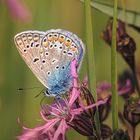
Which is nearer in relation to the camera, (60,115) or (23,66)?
(60,115)

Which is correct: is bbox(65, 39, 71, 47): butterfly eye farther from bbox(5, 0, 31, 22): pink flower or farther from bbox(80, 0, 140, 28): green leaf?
bbox(5, 0, 31, 22): pink flower

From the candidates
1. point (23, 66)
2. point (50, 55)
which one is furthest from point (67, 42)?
point (23, 66)

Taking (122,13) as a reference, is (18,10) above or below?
above

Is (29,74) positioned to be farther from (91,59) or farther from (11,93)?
(91,59)

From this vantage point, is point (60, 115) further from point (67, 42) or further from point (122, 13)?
point (122, 13)

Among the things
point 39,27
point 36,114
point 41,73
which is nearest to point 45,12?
point 39,27

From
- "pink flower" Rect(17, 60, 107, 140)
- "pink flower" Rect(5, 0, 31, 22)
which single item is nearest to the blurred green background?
"pink flower" Rect(5, 0, 31, 22)

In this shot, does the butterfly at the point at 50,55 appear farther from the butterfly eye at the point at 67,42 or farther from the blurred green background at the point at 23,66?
the blurred green background at the point at 23,66
